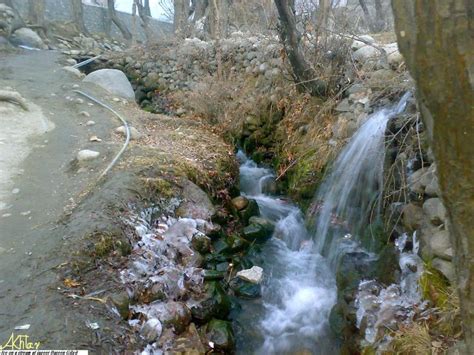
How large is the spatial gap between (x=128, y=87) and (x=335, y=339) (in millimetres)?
7781

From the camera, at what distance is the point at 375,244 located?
13.9 ft

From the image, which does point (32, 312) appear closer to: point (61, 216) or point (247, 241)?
point (61, 216)

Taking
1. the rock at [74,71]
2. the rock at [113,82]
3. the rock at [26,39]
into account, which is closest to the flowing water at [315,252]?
the rock at [113,82]

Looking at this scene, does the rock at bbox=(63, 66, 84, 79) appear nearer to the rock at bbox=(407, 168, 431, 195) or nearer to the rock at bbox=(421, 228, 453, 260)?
the rock at bbox=(407, 168, 431, 195)

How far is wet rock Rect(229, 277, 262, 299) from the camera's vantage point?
429 centimetres

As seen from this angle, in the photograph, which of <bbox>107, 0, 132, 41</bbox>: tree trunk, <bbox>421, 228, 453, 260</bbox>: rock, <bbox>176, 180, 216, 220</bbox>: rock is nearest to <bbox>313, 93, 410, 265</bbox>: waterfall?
<bbox>421, 228, 453, 260</bbox>: rock

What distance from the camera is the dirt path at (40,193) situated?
297 centimetres

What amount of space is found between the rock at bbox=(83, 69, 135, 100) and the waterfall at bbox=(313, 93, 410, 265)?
229 inches

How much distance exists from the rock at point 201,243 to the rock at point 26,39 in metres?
12.3

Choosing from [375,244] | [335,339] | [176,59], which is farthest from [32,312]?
[176,59]

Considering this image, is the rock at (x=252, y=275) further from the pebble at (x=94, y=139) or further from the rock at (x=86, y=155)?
the pebble at (x=94, y=139)

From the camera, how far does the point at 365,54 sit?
6004 mm

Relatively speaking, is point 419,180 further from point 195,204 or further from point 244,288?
point 195,204

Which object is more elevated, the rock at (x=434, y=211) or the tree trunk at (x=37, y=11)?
the tree trunk at (x=37, y=11)
